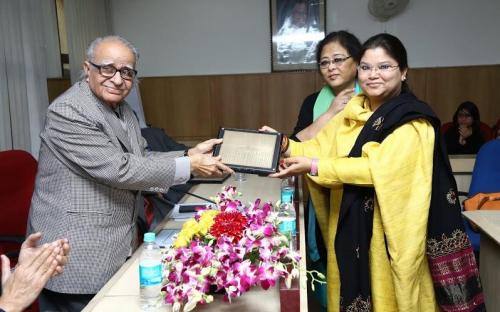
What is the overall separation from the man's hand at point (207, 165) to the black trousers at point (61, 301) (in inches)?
23.7

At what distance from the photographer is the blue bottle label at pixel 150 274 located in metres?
1.19

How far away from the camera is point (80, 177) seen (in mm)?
1569

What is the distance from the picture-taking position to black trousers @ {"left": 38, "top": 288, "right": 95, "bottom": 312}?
1587mm

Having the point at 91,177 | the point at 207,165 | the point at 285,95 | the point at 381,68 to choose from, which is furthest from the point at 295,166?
the point at 285,95

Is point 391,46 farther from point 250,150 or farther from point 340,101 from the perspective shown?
point 250,150

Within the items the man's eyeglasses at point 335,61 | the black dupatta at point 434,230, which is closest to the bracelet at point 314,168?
the black dupatta at point 434,230

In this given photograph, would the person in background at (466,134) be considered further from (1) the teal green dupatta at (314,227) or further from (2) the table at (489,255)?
(1) the teal green dupatta at (314,227)

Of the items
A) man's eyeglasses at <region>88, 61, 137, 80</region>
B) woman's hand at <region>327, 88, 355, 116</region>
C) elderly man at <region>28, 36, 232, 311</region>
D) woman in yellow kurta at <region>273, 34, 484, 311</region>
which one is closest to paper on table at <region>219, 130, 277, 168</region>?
woman in yellow kurta at <region>273, 34, 484, 311</region>

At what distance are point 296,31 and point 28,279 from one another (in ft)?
15.8

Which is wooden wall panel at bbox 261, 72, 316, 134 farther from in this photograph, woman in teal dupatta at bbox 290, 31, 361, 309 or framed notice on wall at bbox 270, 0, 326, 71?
woman in teal dupatta at bbox 290, 31, 361, 309

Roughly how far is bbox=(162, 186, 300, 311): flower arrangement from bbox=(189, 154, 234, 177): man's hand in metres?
0.54

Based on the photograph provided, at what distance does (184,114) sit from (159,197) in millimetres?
3163

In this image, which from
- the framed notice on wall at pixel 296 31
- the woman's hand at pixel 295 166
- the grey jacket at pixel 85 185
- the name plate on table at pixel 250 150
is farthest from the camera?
the framed notice on wall at pixel 296 31

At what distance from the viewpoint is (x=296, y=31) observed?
5.50 metres
